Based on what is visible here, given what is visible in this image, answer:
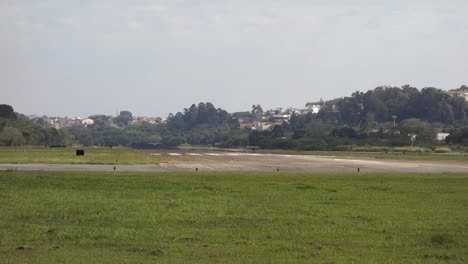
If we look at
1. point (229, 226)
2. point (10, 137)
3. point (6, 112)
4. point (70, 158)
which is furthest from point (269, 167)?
point (6, 112)

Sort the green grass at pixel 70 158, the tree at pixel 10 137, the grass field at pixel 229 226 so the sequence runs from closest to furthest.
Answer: the grass field at pixel 229 226, the green grass at pixel 70 158, the tree at pixel 10 137

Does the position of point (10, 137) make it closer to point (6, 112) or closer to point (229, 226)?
point (6, 112)

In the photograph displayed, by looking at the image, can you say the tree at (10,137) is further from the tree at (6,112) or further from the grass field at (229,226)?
the grass field at (229,226)

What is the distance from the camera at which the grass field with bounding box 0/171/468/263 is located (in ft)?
48.6

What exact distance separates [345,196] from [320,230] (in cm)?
1218

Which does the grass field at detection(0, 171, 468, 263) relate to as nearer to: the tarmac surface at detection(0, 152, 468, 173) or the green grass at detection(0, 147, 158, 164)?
the tarmac surface at detection(0, 152, 468, 173)

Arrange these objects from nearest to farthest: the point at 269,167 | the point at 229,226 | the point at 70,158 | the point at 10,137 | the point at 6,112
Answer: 1. the point at 229,226
2. the point at 269,167
3. the point at 70,158
4. the point at 10,137
5. the point at 6,112

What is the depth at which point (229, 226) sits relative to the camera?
19.6 m

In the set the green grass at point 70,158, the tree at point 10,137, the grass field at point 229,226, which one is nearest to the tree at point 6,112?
the tree at point 10,137

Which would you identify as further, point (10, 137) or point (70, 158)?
point (10, 137)

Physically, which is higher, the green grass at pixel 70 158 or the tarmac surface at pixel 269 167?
the green grass at pixel 70 158

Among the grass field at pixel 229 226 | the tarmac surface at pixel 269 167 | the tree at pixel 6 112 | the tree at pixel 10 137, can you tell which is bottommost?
the grass field at pixel 229 226

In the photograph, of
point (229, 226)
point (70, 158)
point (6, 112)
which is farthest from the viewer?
point (6, 112)

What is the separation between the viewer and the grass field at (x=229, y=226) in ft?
48.6
